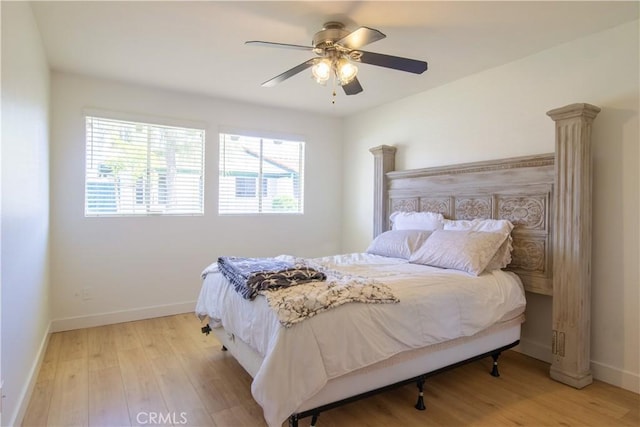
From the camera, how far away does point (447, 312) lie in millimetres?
2361

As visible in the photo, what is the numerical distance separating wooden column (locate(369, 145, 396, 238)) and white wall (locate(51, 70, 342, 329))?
105cm

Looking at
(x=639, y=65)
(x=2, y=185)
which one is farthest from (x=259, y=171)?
(x=639, y=65)

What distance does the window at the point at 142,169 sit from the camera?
3758mm

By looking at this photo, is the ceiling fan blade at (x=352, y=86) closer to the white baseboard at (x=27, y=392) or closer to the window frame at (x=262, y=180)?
the window frame at (x=262, y=180)

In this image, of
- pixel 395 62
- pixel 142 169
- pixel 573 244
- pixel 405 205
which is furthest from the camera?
pixel 405 205

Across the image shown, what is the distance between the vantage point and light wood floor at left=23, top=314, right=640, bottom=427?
7.07 feet

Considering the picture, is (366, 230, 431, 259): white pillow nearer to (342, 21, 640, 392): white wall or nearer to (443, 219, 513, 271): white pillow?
(443, 219, 513, 271): white pillow

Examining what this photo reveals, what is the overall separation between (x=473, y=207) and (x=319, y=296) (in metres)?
2.10

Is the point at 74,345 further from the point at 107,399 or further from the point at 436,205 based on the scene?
the point at 436,205

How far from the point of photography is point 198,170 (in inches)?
171

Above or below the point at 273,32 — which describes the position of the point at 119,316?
below

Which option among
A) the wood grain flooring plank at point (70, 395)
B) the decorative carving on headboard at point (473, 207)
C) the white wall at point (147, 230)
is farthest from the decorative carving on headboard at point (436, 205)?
the wood grain flooring plank at point (70, 395)

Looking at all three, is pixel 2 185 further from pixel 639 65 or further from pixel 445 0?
pixel 639 65

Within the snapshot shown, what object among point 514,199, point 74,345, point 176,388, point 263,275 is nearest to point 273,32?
point 263,275
